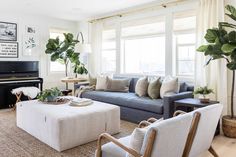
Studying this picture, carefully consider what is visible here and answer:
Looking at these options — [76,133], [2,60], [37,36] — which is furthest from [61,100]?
[37,36]

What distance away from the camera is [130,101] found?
4.14 m

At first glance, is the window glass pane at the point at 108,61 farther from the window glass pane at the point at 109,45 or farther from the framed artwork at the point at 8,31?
the framed artwork at the point at 8,31

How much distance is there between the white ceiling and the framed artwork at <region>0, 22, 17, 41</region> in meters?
0.37

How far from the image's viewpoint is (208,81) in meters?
3.94

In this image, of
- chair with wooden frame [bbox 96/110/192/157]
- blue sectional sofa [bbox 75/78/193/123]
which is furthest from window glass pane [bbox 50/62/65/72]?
chair with wooden frame [bbox 96/110/192/157]

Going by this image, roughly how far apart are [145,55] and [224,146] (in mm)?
2897

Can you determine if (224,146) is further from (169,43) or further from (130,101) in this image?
(169,43)

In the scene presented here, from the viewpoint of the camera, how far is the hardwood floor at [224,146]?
2.77 m

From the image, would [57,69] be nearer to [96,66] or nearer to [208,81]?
[96,66]

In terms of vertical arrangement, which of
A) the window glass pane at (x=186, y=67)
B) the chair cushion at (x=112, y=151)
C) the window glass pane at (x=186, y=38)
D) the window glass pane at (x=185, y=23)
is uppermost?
the window glass pane at (x=185, y=23)

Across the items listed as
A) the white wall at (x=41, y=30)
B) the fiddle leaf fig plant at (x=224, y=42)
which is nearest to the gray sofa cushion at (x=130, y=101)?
the fiddle leaf fig plant at (x=224, y=42)

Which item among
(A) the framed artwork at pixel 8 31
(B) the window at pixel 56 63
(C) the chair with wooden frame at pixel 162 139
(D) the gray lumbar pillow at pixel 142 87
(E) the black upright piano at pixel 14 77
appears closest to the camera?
(C) the chair with wooden frame at pixel 162 139

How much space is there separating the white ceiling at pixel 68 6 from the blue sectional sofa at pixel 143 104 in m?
2.07

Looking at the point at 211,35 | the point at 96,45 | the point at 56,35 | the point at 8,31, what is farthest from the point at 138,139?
the point at 56,35
